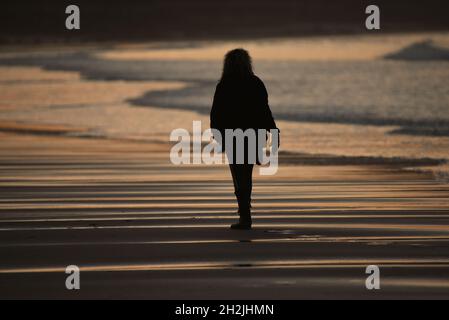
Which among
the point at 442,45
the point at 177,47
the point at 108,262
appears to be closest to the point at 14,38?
the point at 177,47

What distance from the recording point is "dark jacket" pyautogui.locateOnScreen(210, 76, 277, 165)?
41.3 ft

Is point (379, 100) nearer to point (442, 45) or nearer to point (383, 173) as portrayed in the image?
point (383, 173)

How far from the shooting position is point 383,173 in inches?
700

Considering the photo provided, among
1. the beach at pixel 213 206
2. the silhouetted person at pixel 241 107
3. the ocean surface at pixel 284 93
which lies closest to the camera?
the beach at pixel 213 206

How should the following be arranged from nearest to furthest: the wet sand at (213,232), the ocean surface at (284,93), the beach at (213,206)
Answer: the wet sand at (213,232)
the beach at (213,206)
the ocean surface at (284,93)

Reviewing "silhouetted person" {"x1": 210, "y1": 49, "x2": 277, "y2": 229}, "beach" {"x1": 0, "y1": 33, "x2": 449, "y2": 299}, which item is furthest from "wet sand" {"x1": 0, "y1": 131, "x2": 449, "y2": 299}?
"silhouetted person" {"x1": 210, "y1": 49, "x2": 277, "y2": 229}

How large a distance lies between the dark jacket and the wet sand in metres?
1.05

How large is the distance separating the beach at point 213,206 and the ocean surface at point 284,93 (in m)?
0.13

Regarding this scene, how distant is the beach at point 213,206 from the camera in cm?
984

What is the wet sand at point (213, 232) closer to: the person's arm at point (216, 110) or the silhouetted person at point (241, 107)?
the silhouetted person at point (241, 107)

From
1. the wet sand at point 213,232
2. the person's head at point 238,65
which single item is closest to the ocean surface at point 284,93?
the wet sand at point 213,232

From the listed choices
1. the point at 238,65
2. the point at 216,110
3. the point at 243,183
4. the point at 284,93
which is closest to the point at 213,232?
the point at 243,183
